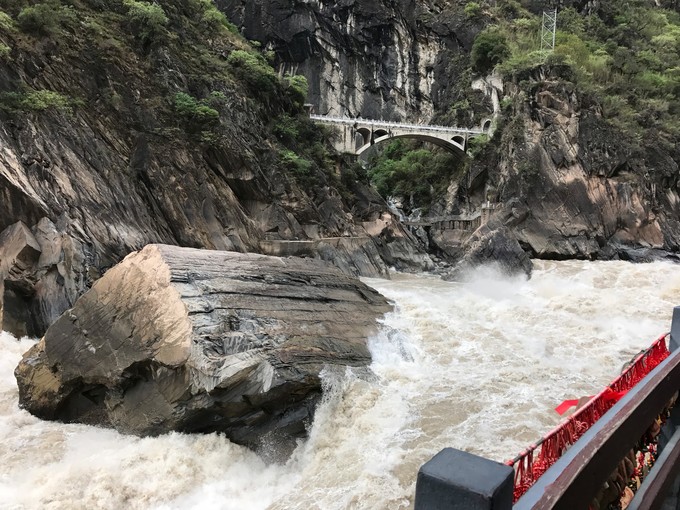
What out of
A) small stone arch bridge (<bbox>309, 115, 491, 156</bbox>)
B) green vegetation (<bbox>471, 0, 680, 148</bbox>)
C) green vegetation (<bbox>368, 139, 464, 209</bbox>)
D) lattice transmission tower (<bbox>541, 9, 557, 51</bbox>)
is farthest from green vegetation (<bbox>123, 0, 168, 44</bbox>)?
lattice transmission tower (<bbox>541, 9, 557, 51</bbox>)

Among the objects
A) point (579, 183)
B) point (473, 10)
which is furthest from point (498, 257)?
point (473, 10)

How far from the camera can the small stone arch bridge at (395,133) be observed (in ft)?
128

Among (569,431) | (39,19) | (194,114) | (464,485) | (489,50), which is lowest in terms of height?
(569,431)

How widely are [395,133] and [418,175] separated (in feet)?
17.4

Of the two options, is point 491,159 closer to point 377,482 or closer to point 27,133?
point 27,133

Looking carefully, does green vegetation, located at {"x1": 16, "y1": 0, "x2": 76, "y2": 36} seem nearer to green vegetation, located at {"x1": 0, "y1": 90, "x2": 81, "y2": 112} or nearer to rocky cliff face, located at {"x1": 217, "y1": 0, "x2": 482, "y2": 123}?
green vegetation, located at {"x1": 0, "y1": 90, "x2": 81, "y2": 112}

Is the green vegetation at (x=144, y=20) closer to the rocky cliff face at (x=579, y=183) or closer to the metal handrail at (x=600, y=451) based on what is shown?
the rocky cliff face at (x=579, y=183)

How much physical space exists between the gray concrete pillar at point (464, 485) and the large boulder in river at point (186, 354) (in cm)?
622

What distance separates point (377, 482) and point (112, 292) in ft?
20.4

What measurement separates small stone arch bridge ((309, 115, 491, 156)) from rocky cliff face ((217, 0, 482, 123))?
9044 millimetres

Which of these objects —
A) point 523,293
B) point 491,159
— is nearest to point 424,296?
point 523,293

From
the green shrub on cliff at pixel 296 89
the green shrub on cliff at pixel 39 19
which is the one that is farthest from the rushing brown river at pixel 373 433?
the green shrub on cliff at pixel 296 89

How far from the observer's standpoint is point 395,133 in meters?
40.4

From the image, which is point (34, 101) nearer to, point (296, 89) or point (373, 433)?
point (373, 433)
